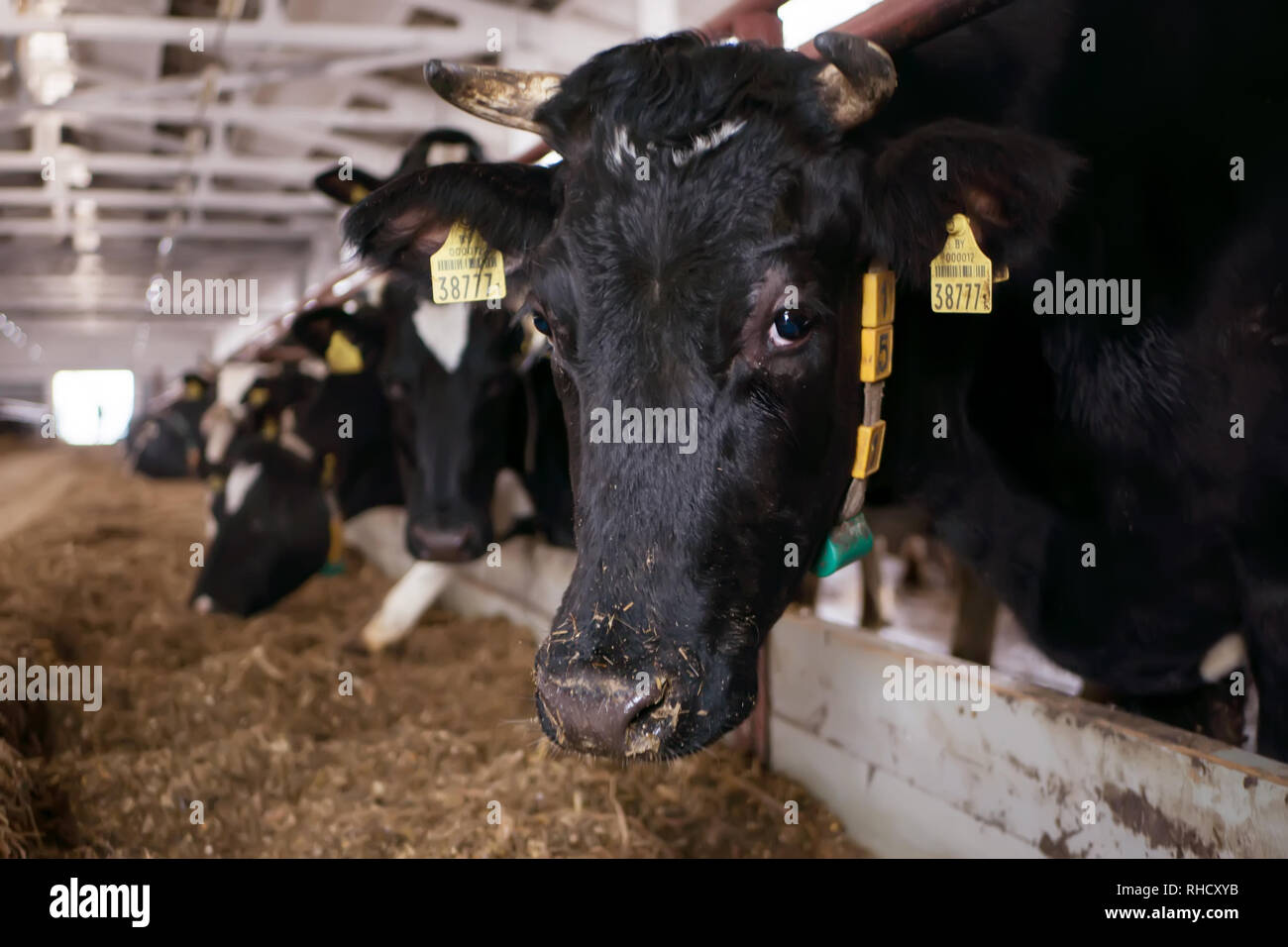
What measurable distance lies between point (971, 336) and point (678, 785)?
1483 mm

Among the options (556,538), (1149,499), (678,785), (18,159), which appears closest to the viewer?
(1149,499)

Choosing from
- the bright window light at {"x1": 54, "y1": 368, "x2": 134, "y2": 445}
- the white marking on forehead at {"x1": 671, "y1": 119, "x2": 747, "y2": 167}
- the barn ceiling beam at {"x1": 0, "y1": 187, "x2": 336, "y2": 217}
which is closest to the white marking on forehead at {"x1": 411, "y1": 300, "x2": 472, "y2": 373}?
the white marking on forehead at {"x1": 671, "y1": 119, "x2": 747, "y2": 167}

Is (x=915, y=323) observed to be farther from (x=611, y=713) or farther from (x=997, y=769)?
(x=611, y=713)

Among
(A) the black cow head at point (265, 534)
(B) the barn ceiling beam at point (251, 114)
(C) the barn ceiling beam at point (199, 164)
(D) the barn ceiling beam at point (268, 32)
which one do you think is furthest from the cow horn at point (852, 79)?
(C) the barn ceiling beam at point (199, 164)

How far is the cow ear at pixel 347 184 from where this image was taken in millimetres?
4750

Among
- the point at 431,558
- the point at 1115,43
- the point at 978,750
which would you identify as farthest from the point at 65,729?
the point at 1115,43

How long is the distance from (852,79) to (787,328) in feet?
1.70

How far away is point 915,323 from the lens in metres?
2.35

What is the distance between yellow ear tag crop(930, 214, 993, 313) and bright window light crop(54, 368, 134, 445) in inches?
1653

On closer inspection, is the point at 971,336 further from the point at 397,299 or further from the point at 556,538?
the point at 397,299

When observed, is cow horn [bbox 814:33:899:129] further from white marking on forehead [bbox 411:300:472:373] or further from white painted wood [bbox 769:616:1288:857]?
white marking on forehead [bbox 411:300:472:373]

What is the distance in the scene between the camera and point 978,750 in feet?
7.61

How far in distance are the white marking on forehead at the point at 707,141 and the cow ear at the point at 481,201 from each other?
0.48 metres
